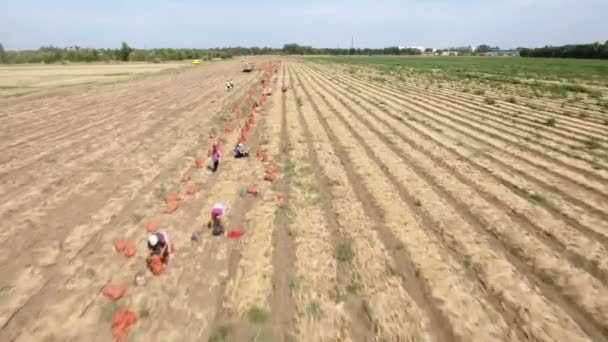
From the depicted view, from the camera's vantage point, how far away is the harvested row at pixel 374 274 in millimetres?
5035

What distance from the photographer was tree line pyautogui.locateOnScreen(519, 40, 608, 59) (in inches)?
4122

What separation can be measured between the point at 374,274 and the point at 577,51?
140 metres

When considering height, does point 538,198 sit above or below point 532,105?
below

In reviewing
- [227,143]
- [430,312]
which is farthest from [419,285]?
[227,143]

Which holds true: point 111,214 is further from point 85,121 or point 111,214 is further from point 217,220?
point 85,121

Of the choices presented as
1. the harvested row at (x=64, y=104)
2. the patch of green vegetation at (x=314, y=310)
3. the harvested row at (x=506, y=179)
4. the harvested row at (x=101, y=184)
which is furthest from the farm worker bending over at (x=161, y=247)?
the harvested row at (x=64, y=104)

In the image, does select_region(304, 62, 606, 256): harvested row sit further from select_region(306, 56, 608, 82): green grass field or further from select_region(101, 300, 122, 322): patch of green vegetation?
select_region(306, 56, 608, 82): green grass field

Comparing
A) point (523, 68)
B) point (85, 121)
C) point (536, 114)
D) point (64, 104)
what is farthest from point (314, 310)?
point (523, 68)

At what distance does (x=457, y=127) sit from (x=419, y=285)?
1264 centimetres

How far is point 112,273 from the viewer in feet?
20.6

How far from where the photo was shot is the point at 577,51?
369ft

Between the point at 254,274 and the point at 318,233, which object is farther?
the point at 318,233

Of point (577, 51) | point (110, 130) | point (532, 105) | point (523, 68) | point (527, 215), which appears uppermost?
point (577, 51)

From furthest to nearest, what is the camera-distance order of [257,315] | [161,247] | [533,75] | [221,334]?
[533,75] < [161,247] < [257,315] < [221,334]
